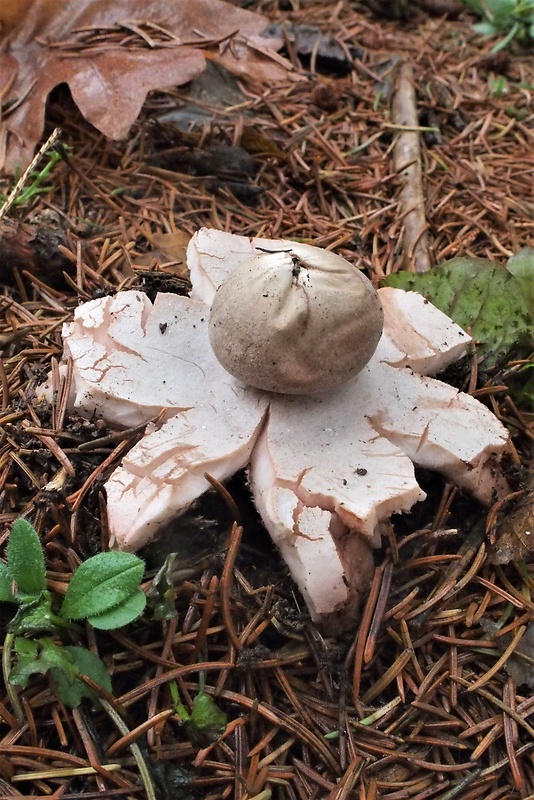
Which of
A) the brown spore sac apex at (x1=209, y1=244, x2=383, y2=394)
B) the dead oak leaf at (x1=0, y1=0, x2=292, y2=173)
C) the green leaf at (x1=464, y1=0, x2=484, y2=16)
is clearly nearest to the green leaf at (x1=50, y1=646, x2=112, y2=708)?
the brown spore sac apex at (x1=209, y1=244, x2=383, y2=394)

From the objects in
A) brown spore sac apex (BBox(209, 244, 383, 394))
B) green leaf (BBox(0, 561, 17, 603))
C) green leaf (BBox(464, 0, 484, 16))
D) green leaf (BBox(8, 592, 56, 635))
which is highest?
brown spore sac apex (BBox(209, 244, 383, 394))

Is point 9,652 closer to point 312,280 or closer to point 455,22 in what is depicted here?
point 312,280

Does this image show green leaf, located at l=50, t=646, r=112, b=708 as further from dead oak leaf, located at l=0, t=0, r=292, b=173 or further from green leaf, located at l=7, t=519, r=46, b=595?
dead oak leaf, located at l=0, t=0, r=292, b=173

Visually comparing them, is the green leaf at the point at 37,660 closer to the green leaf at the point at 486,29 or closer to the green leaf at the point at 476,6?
the green leaf at the point at 486,29

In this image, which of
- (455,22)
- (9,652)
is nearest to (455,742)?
(9,652)

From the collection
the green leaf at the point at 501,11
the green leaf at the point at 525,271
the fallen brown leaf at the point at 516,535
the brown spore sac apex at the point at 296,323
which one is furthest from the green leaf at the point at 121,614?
the green leaf at the point at 501,11
